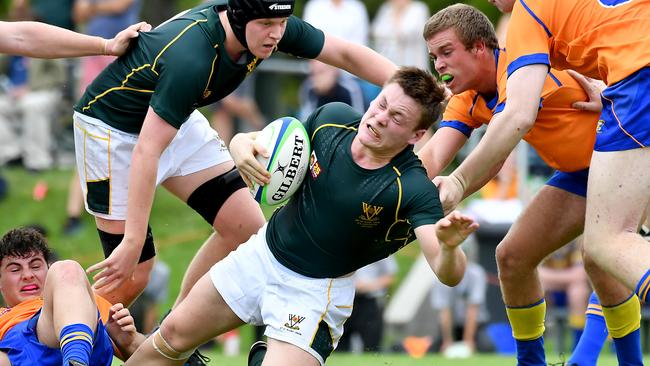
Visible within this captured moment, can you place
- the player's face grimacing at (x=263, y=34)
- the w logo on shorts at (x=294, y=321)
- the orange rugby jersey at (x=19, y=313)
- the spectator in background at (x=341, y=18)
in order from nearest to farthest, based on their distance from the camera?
the w logo on shorts at (x=294, y=321)
the orange rugby jersey at (x=19, y=313)
the player's face grimacing at (x=263, y=34)
the spectator in background at (x=341, y=18)

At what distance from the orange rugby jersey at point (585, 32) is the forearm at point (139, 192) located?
188cm

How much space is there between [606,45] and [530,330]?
180cm

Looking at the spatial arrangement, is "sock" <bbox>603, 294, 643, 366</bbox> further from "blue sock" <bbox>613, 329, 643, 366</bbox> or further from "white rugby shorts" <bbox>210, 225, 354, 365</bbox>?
"white rugby shorts" <bbox>210, 225, 354, 365</bbox>

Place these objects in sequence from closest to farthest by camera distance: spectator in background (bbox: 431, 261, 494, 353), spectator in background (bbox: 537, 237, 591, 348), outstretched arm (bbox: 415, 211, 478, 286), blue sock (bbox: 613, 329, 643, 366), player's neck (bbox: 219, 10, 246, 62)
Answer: outstretched arm (bbox: 415, 211, 478, 286) < player's neck (bbox: 219, 10, 246, 62) < blue sock (bbox: 613, 329, 643, 366) < spectator in background (bbox: 537, 237, 591, 348) < spectator in background (bbox: 431, 261, 494, 353)

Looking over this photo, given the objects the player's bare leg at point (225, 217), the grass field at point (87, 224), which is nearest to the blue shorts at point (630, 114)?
the player's bare leg at point (225, 217)

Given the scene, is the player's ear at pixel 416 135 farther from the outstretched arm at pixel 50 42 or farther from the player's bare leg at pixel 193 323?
the outstretched arm at pixel 50 42

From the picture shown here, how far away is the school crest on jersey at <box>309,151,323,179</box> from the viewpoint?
536 centimetres

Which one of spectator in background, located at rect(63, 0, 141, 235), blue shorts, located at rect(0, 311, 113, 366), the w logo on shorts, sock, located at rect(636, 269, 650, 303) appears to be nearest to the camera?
sock, located at rect(636, 269, 650, 303)

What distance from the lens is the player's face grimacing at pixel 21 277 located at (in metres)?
5.66

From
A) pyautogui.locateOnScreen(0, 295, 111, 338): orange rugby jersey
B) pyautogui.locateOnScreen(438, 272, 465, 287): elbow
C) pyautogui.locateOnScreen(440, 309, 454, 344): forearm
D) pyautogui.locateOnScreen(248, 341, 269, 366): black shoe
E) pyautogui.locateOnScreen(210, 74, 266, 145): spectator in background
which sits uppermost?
pyautogui.locateOnScreen(438, 272, 465, 287): elbow

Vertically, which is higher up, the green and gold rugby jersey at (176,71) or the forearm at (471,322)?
the green and gold rugby jersey at (176,71)

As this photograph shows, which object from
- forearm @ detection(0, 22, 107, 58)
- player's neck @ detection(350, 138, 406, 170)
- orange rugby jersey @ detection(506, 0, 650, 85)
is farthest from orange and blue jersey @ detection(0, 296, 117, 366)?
orange rugby jersey @ detection(506, 0, 650, 85)

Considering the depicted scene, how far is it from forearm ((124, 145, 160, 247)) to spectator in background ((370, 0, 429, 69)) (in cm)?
663

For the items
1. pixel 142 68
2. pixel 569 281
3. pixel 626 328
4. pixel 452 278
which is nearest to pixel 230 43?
pixel 142 68
